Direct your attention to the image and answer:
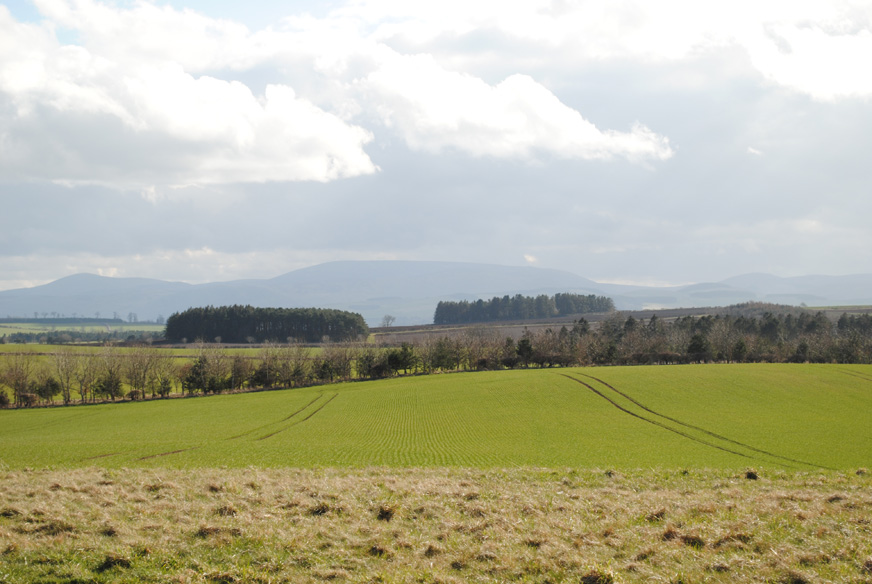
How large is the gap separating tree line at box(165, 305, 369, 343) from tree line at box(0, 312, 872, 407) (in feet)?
191

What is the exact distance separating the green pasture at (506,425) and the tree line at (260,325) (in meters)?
103

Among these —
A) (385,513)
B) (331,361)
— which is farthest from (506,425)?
(331,361)

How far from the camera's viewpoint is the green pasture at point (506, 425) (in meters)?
32.4

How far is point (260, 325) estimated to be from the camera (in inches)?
7264

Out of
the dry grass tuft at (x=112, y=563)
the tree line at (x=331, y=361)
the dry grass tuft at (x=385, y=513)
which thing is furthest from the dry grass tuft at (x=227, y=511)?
the tree line at (x=331, y=361)

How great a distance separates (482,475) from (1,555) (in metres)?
15.1

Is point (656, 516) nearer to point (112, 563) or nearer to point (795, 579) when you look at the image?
point (795, 579)

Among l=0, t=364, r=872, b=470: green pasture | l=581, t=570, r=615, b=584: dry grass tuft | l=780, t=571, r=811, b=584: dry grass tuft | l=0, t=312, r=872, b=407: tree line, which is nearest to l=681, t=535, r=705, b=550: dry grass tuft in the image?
l=780, t=571, r=811, b=584: dry grass tuft

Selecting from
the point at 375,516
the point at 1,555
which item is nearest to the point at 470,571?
the point at 375,516

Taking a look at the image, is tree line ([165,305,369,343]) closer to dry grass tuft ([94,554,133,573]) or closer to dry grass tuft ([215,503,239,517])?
dry grass tuft ([215,503,239,517])

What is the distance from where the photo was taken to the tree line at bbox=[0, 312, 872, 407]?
87.6 meters

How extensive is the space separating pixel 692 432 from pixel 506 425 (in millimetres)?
16233

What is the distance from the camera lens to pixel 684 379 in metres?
67.0

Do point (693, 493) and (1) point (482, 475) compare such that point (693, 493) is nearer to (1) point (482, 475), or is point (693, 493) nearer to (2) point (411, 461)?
(1) point (482, 475)
